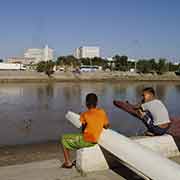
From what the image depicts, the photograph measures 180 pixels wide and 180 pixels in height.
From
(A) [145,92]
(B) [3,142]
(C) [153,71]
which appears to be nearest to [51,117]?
(B) [3,142]

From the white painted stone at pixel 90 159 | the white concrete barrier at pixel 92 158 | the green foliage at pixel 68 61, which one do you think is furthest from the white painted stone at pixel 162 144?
the green foliage at pixel 68 61

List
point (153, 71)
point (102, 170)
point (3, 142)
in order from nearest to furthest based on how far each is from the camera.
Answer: point (102, 170) < point (3, 142) < point (153, 71)

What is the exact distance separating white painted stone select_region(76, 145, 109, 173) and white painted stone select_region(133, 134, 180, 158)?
0.71m

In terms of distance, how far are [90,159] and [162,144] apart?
4.48 ft

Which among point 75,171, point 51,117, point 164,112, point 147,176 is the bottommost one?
point 51,117

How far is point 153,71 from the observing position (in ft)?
302

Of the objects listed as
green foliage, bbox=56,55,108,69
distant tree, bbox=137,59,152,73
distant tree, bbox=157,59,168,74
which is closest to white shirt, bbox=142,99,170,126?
distant tree, bbox=137,59,152,73

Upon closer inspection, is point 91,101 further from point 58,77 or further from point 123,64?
point 123,64

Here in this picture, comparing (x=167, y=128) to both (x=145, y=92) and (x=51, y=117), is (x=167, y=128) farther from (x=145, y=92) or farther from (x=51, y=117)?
(x=51, y=117)

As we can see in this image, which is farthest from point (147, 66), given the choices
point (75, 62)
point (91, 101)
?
point (91, 101)

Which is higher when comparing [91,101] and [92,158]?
[91,101]

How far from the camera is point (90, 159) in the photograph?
15.9 feet

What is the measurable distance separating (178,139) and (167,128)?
0.30m

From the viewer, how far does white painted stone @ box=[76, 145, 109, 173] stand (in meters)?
4.81
